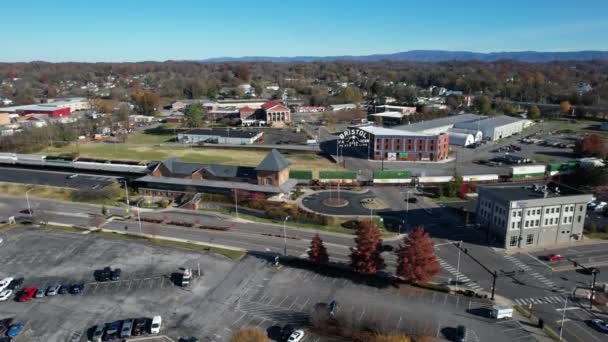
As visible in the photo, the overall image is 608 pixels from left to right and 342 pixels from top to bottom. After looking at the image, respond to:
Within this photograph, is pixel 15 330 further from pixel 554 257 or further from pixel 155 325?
pixel 554 257

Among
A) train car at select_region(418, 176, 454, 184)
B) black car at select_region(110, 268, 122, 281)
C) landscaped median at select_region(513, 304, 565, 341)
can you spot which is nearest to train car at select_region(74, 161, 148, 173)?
black car at select_region(110, 268, 122, 281)

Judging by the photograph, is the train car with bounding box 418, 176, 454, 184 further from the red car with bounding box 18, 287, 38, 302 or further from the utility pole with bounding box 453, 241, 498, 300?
the red car with bounding box 18, 287, 38, 302

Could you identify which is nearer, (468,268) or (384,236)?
(468,268)

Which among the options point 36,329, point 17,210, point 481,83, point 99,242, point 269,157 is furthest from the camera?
point 481,83

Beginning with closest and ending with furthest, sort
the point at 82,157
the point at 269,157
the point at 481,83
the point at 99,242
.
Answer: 1. the point at 99,242
2. the point at 269,157
3. the point at 82,157
4. the point at 481,83

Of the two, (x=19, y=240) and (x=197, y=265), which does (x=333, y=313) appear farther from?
(x=19, y=240)

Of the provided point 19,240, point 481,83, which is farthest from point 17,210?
point 481,83
